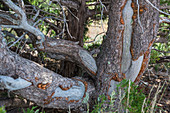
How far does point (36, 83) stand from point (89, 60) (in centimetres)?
107

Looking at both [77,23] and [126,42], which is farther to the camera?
[77,23]

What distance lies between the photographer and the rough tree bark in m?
2.55

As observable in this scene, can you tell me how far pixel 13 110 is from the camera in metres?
3.72

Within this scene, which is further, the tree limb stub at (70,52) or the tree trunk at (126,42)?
the tree limb stub at (70,52)

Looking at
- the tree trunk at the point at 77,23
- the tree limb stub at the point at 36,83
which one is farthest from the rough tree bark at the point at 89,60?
the tree trunk at the point at 77,23

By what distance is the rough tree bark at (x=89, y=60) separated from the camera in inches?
100

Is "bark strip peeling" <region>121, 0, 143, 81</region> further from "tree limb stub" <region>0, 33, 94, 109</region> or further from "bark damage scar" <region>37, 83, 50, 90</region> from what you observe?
"bark damage scar" <region>37, 83, 50, 90</region>

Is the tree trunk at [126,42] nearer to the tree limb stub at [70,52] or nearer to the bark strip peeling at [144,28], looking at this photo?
the bark strip peeling at [144,28]

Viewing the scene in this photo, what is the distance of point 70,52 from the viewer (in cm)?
322

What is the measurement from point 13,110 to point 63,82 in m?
1.52

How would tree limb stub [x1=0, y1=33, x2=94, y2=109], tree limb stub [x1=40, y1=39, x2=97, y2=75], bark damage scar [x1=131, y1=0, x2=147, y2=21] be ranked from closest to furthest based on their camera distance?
tree limb stub [x1=0, y1=33, x2=94, y2=109] → bark damage scar [x1=131, y1=0, x2=147, y2=21] → tree limb stub [x1=40, y1=39, x2=97, y2=75]

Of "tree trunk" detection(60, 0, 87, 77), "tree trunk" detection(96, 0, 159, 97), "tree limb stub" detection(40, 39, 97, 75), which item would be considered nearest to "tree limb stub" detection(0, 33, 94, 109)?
"tree limb stub" detection(40, 39, 97, 75)

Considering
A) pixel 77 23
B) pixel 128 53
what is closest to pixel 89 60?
pixel 128 53

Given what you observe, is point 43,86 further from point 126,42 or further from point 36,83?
point 126,42
